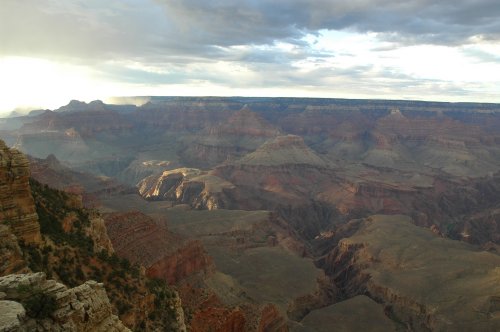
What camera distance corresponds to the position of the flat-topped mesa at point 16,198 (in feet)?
84.5

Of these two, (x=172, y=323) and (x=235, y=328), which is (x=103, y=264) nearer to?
(x=172, y=323)

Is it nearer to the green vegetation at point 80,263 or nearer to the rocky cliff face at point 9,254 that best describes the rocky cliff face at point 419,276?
the green vegetation at point 80,263

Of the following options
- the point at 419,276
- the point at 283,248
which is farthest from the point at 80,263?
the point at 283,248

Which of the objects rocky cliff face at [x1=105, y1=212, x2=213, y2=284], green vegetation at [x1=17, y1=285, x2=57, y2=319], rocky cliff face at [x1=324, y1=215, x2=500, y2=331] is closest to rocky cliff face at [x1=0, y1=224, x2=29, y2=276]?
green vegetation at [x1=17, y1=285, x2=57, y2=319]

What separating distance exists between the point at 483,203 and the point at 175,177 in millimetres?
121952

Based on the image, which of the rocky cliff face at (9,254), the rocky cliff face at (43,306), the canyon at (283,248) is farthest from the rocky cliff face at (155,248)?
the rocky cliff face at (43,306)

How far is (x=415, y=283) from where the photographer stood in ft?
272

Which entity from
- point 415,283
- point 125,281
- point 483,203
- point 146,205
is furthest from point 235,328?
point 483,203

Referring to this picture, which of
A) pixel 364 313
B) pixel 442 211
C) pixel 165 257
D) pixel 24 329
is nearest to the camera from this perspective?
pixel 24 329

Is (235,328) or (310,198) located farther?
(310,198)

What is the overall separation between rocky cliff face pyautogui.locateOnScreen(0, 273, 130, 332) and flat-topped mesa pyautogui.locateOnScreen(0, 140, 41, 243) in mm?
10400

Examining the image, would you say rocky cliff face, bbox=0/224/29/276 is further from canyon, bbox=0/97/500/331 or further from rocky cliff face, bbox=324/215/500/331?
rocky cliff face, bbox=324/215/500/331

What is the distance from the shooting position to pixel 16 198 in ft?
86.2

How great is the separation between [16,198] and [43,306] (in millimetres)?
12729
